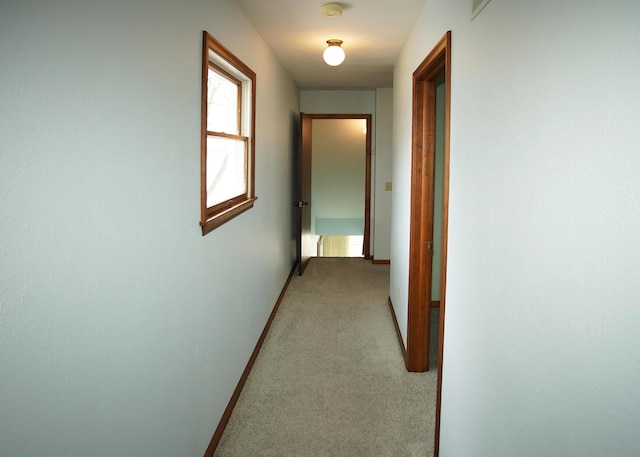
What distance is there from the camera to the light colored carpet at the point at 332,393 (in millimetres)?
2656

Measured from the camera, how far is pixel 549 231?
3.79 ft

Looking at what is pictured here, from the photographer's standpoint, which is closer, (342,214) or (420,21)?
(420,21)

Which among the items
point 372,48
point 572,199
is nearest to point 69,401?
point 572,199

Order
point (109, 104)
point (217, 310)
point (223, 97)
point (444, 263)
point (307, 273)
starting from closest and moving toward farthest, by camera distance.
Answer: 1. point (109, 104)
2. point (444, 263)
3. point (217, 310)
4. point (223, 97)
5. point (307, 273)

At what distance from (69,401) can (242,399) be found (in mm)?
2068

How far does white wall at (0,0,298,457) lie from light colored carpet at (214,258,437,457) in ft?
1.38

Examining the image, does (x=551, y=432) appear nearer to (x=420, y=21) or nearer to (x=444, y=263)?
(x=444, y=263)

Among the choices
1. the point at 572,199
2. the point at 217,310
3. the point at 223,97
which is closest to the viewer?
the point at 572,199

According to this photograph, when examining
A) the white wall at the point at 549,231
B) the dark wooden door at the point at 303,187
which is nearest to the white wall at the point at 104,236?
the white wall at the point at 549,231

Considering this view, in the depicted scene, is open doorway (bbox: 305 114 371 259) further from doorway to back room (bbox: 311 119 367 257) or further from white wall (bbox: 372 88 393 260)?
white wall (bbox: 372 88 393 260)

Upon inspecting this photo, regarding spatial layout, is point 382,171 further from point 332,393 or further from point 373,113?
point 332,393

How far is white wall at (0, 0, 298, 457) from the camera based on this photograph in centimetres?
100

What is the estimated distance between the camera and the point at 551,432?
1126 mm

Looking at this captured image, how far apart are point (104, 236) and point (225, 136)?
5.53 ft
